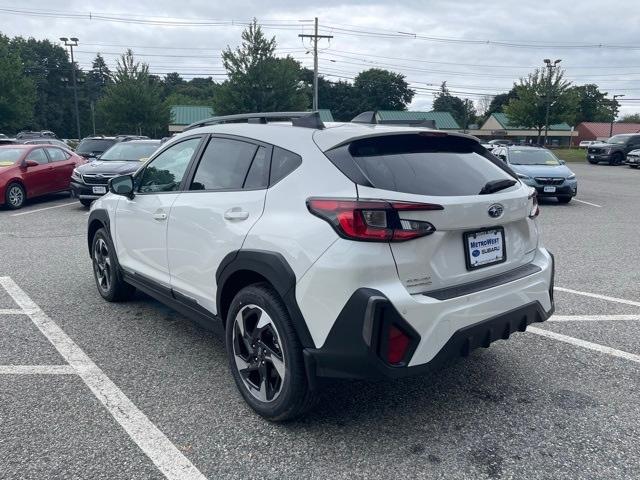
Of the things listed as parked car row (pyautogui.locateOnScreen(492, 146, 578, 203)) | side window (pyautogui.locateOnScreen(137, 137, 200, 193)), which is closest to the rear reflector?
side window (pyautogui.locateOnScreen(137, 137, 200, 193))

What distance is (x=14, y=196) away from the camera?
12305 millimetres

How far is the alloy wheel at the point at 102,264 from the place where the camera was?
5145 mm

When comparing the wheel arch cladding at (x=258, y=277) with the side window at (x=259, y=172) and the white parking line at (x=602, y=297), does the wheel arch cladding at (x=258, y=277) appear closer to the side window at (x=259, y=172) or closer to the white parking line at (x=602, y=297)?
the side window at (x=259, y=172)

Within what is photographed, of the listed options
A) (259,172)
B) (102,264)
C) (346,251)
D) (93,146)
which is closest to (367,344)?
(346,251)

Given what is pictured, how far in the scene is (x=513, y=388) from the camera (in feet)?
11.3

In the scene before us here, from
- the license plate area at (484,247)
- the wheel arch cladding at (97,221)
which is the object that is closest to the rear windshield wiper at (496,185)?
the license plate area at (484,247)

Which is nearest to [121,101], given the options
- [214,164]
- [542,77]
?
[542,77]

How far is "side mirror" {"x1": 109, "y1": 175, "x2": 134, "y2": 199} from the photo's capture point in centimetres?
438

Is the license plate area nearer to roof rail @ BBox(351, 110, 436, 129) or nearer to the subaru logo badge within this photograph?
the subaru logo badge

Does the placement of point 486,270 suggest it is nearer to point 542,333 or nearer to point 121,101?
point 542,333

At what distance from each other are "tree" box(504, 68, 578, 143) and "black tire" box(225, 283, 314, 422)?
149ft

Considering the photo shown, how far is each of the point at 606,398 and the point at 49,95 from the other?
93.3 m

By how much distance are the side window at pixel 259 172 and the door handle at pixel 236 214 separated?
0.52ft

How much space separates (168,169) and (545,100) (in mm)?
45080
